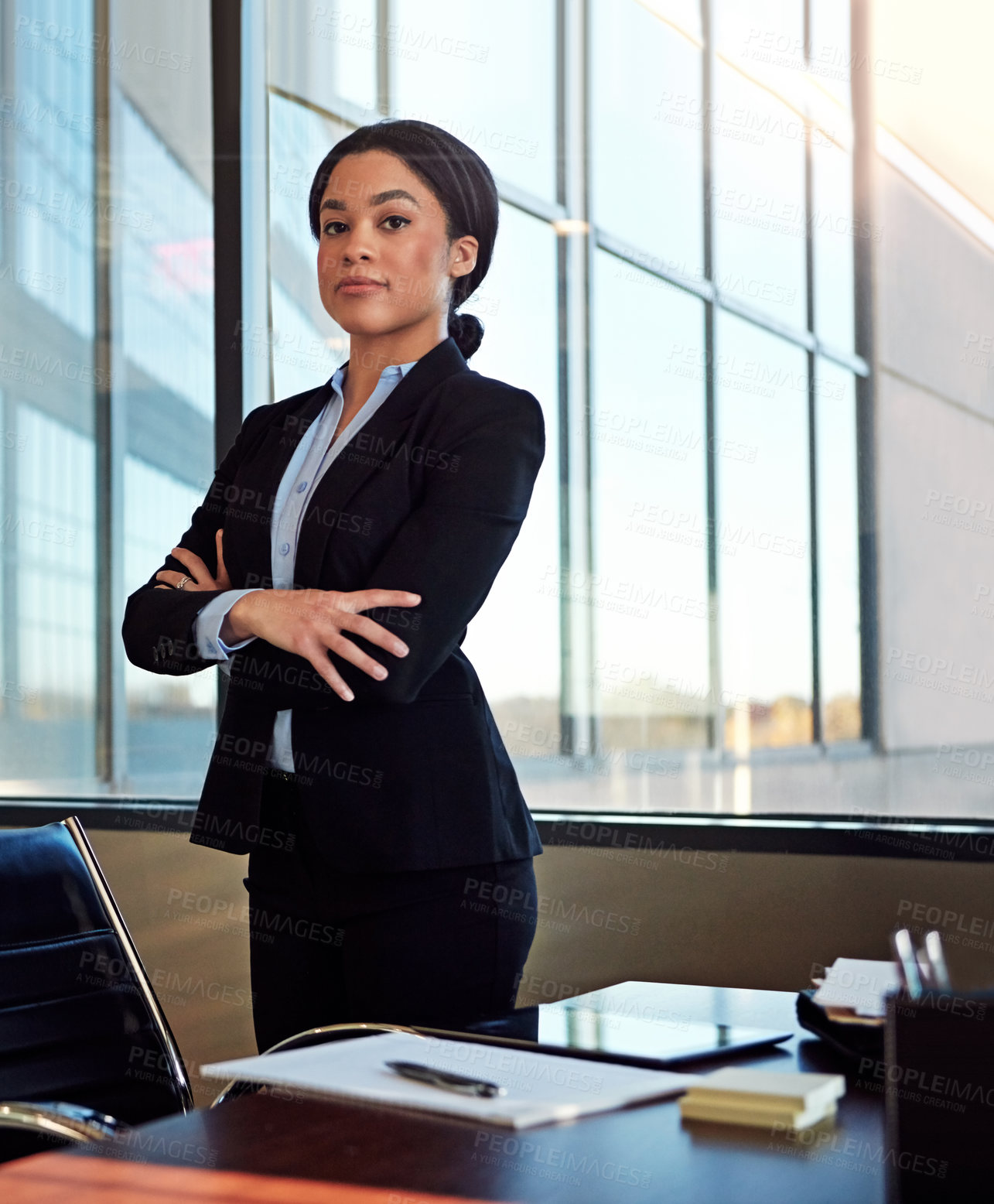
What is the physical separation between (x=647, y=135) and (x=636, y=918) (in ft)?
6.16

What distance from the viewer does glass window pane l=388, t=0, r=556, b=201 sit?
323 cm

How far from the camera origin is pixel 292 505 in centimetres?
215

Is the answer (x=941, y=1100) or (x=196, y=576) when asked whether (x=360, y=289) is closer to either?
(x=196, y=576)

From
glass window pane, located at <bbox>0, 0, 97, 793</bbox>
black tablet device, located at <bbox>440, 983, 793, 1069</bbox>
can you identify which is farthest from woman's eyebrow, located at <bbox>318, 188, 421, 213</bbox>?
glass window pane, located at <bbox>0, 0, 97, 793</bbox>

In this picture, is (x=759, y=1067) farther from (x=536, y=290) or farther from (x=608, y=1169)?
(x=536, y=290)

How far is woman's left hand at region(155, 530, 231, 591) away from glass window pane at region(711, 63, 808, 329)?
1416mm

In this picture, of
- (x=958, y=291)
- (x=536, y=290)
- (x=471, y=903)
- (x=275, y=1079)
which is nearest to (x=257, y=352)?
(x=536, y=290)

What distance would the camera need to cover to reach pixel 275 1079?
1.14 metres

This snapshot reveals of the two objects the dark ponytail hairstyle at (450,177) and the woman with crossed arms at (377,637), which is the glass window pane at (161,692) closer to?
the woman with crossed arms at (377,637)

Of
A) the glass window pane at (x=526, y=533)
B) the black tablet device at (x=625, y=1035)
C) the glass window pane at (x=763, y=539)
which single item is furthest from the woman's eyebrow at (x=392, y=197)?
the black tablet device at (x=625, y=1035)

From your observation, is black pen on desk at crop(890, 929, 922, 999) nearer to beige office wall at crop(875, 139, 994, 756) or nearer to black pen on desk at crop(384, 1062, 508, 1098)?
black pen on desk at crop(384, 1062, 508, 1098)

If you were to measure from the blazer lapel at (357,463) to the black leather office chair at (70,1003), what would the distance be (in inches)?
23.7

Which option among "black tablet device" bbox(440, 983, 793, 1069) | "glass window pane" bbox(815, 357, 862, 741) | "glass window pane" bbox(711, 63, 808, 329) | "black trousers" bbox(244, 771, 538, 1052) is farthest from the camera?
"glass window pane" bbox(711, 63, 808, 329)

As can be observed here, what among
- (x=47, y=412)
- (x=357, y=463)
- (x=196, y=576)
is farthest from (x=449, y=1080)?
(x=47, y=412)
